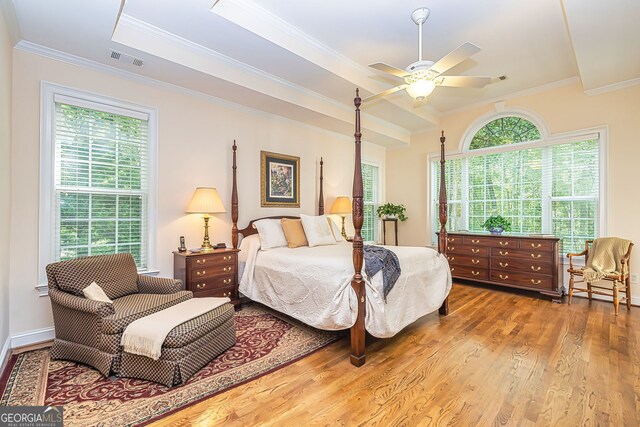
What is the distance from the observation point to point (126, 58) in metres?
2.86

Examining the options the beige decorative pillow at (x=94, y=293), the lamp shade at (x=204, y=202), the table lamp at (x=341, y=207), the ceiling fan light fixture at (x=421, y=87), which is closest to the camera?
the beige decorative pillow at (x=94, y=293)

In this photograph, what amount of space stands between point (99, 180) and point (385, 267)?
2.97 meters

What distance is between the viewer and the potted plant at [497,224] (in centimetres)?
463

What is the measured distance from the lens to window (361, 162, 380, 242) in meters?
6.12

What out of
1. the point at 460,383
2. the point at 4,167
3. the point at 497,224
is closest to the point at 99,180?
the point at 4,167

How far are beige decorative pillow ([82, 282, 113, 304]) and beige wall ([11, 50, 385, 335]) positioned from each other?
2.68 feet

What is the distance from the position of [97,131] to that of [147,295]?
1761mm

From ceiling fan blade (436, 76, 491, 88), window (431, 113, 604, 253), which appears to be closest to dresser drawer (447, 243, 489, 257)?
window (431, 113, 604, 253)

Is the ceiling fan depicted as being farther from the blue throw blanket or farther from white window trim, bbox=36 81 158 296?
white window trim, bbox=36 81 158 296

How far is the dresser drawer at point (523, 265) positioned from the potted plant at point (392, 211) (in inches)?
74.7

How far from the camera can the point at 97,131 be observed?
301 cm

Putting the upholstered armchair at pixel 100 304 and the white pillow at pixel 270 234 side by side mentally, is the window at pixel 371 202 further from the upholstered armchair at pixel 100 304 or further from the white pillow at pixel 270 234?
the upholstered armchair at pixel 100 304

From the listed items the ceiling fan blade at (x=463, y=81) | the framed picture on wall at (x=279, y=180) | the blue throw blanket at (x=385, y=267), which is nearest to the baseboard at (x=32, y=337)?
the framed picture on wall at (x=279, y=180)

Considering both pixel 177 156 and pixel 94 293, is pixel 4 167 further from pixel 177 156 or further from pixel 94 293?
pixel 177 156
